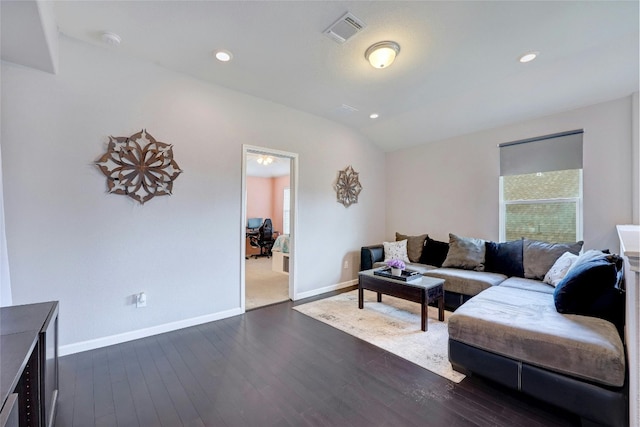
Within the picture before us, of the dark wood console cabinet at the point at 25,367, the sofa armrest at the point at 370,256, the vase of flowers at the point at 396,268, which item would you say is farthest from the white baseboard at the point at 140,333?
the sofa armrest at the point at 370,256

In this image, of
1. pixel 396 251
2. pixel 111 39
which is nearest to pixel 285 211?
pixel 396 251

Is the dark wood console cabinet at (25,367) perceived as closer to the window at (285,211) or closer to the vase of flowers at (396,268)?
the vase of flowers at (396,268)

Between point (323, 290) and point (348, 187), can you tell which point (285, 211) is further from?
point (323, 290)

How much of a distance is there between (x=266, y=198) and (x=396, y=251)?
554cm

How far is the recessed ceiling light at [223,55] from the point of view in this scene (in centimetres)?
262

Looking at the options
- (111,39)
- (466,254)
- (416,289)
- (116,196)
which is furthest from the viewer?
(466,254)

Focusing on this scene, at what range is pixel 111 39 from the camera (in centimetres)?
241

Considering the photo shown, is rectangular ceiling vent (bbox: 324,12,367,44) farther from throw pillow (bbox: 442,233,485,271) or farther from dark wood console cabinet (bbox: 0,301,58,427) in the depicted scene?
throw pillow (bbox: 442,233,485,271)

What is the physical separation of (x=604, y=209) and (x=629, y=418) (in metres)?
2.63

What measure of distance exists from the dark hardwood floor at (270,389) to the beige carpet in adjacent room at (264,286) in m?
1.19

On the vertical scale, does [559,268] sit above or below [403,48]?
below

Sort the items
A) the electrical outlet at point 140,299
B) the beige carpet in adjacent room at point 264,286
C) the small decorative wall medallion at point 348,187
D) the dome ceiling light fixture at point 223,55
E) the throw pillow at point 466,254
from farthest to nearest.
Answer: the small decorative wall medallion at point 348,187 → the beige carpet in adjacent room at point 264,286 → the throw pillow at point 466,254 → the electrical outlet at point 140,299 → the dome ceiling light fixture at point 223,55

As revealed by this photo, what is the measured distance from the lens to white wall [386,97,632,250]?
308 centimetres

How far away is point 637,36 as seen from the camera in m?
2.42
